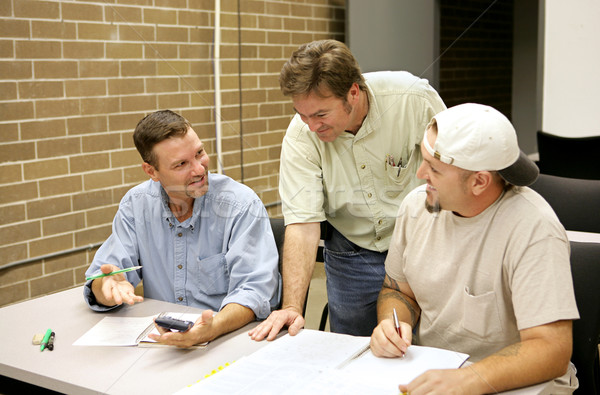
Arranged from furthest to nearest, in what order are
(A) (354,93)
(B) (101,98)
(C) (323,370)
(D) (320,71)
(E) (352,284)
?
(B) (101,98) → (E) (352,284) → (A) (354,93) → (D) (320,71) → (C) (323,370)

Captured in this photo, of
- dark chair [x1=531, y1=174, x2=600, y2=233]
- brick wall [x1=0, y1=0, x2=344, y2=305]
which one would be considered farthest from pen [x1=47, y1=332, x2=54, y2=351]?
dark chair [x1=531, y1=174, x2=600, y2=233]

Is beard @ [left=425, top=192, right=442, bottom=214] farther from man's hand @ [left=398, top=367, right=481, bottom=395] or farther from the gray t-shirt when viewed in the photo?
man's hand @ [left=398, top=367, right=481, bottom=395]

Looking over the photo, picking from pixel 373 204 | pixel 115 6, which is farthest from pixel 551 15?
pixel 115 6

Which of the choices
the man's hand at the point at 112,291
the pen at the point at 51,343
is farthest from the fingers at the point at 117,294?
the pen at the point at 51,343

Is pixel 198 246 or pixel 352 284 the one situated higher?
pixel 198 246

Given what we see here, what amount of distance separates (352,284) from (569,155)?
95 cm

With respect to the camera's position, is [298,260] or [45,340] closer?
[45,340]

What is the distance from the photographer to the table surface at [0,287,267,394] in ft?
3.84

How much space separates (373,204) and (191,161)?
0.52 m

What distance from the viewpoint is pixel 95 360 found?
4.16 ft

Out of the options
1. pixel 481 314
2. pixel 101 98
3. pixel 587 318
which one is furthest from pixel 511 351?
pixel 101 98

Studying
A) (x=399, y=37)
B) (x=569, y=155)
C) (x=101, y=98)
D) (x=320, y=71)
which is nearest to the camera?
(x=320, y=71)

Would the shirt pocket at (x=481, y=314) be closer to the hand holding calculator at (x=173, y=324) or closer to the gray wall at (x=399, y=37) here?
the hand holding calculator at (x=173, y=324)

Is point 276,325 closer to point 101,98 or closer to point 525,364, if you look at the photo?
point 525,364
